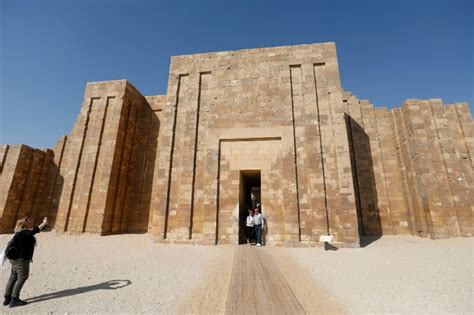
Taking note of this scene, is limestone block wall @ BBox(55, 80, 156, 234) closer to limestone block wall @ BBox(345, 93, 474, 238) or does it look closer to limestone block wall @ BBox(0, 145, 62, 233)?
limestone block wall @ BBox(0, 145, 62, 233)

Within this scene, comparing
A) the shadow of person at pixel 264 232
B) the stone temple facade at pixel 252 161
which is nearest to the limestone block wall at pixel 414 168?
Result: the stone temple facade at pixel 252 161

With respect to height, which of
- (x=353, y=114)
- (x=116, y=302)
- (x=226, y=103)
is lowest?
(x=116, y=302)

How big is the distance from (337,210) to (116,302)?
835cm

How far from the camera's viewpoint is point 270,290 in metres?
4.23

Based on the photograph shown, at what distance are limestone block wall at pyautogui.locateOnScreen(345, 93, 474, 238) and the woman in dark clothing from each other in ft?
45.4

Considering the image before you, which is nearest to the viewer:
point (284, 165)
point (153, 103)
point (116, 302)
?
point (116, 302)

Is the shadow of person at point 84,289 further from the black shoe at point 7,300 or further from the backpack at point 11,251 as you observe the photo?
the backpack at point 11,251

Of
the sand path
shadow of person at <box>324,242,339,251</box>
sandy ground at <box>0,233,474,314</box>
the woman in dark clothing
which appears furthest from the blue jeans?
the woman in dark clothing

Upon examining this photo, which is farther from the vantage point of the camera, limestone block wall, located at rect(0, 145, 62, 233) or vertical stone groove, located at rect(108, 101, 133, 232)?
limestone block wall, located at rect(0, 145, 62, 233)

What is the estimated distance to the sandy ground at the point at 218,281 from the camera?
358 centimetres

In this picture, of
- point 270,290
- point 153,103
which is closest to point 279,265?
point 270,290

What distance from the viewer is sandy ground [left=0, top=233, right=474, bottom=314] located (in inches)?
141

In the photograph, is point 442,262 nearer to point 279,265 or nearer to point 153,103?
point 279,265

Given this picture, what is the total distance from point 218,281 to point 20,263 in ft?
11.8
